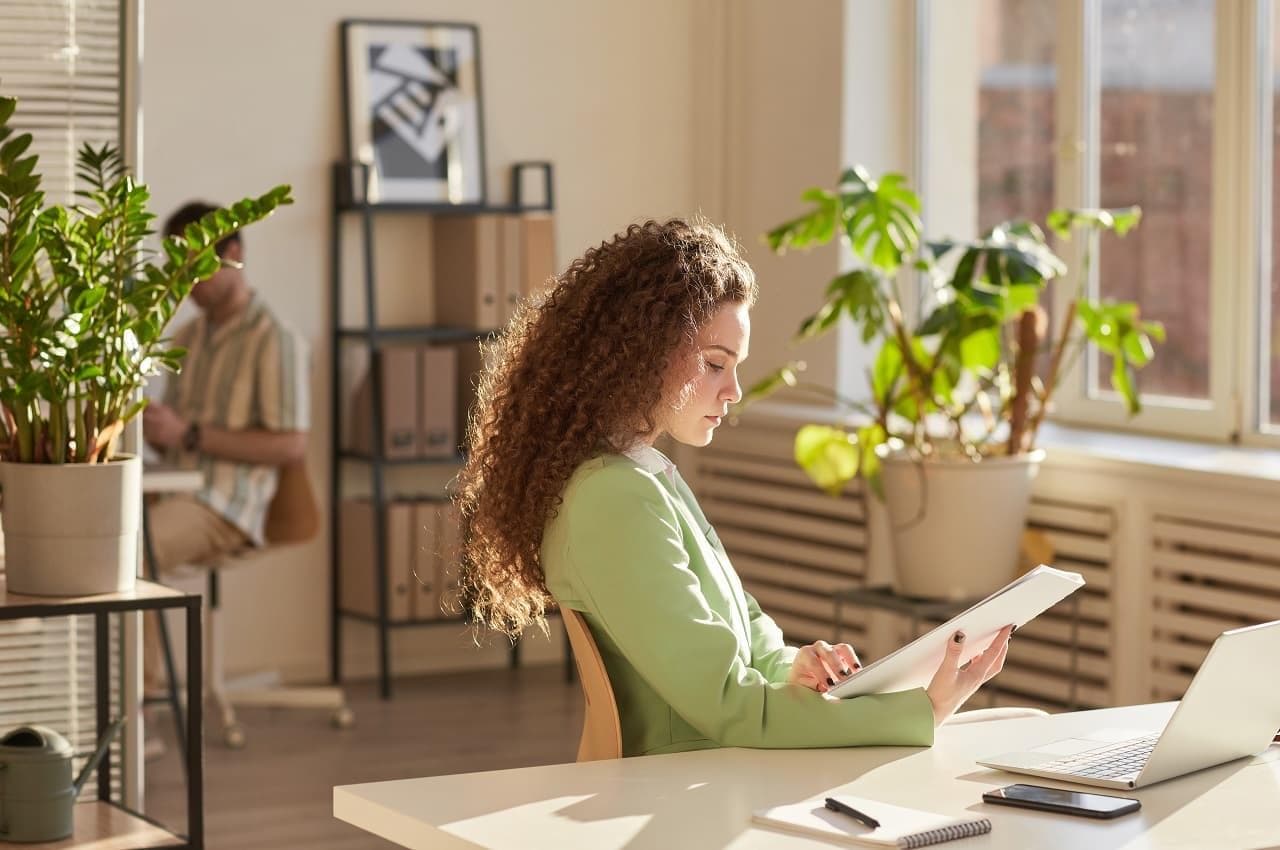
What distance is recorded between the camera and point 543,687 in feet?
18.8

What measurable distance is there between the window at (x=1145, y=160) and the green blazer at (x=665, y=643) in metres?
2.81

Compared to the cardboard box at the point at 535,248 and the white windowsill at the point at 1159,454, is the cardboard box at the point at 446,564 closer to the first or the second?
the cardboard box at the point at 535,248

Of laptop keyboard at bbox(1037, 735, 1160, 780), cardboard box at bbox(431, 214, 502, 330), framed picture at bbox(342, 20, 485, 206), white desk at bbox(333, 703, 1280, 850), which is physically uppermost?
framed picture at bbox(342, 20, 485, 206)

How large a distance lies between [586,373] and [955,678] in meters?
0.57

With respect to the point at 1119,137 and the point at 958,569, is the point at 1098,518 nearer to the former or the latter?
the point at 958,569

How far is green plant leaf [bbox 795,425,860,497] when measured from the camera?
15.3ft

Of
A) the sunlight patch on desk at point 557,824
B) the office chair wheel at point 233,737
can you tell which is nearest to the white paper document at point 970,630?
the sunlight patch on desk at point 557,824

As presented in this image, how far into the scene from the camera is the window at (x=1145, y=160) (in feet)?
15.1

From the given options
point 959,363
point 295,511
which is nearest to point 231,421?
point 295,511

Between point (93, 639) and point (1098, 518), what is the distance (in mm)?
2500

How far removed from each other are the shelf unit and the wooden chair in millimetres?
327

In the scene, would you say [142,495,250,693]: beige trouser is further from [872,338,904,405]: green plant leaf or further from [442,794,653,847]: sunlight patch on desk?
[442,794,653,847]: sunlight patch on desk

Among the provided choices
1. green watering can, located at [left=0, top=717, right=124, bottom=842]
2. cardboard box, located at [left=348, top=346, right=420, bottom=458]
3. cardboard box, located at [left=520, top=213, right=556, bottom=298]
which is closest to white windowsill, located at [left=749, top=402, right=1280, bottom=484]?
cardboard box, located at [left=520, top=213, right=556, bottom=298]

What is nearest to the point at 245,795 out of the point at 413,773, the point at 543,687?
the point at 413,773
